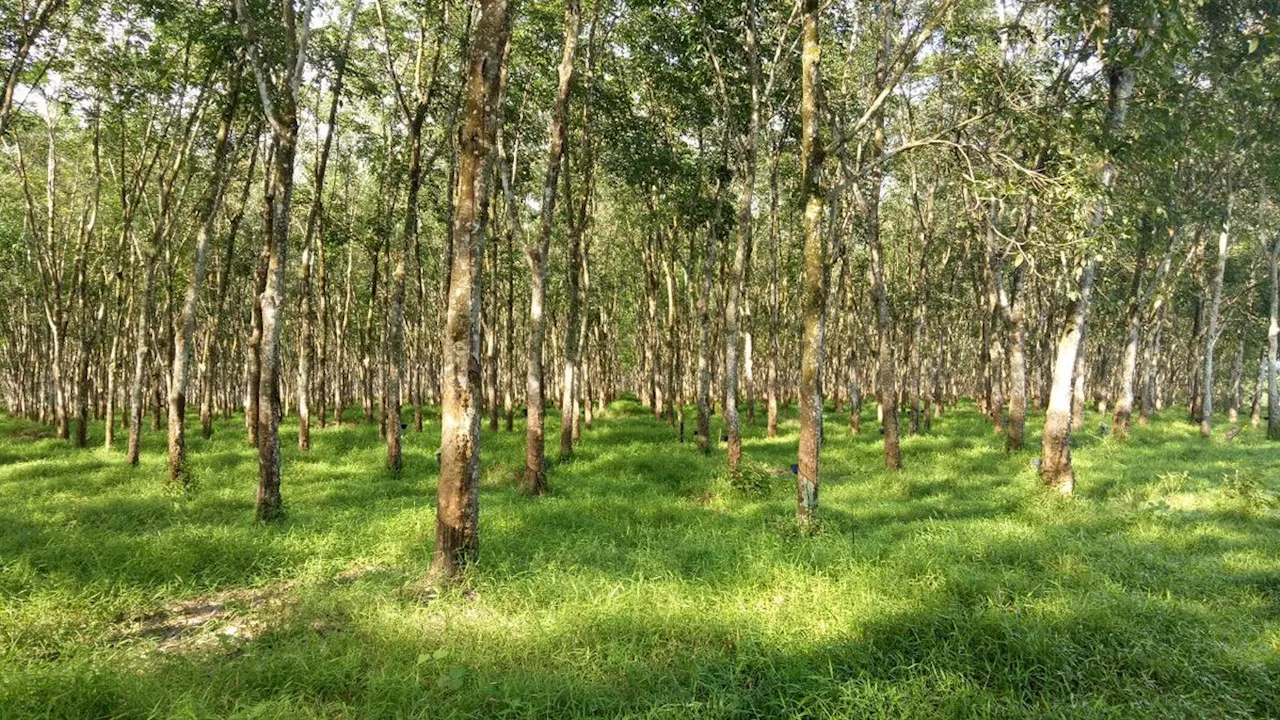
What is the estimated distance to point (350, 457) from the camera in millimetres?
17234

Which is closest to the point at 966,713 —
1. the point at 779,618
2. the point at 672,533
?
the point at 779,618

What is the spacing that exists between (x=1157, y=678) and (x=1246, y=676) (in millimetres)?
665

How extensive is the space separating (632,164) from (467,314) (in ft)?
42.1

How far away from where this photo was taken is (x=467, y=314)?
7.12m

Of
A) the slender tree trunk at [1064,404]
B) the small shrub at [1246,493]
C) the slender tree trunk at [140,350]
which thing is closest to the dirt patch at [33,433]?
the slender tree trunk at [140,350]

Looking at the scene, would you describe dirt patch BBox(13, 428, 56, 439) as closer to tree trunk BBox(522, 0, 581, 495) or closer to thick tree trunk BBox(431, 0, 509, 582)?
tree trunk BBox(522, 0, 581, 495)

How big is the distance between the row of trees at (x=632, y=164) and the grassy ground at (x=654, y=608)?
1.48 meters

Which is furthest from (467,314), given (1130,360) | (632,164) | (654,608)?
(1130,360)

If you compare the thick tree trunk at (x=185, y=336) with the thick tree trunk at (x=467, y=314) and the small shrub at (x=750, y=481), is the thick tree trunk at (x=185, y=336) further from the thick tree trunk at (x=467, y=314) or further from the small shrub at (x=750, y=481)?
the small shrub at (x=750, y=481)

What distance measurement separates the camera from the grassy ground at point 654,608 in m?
4.86

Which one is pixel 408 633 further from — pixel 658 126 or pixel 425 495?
pixel 658 126

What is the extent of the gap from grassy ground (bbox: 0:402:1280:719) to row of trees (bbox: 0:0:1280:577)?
1.48 metres

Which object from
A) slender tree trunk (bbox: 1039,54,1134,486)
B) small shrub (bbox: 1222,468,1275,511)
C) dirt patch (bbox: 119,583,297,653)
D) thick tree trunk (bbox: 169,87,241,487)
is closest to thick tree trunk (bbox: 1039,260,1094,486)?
slender tree trunk (bbox: 1039,54,1134,486)

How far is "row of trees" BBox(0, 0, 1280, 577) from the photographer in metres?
8.43
